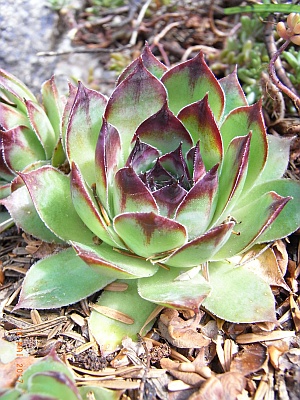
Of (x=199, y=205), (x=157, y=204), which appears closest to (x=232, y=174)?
(x=199, y=205)

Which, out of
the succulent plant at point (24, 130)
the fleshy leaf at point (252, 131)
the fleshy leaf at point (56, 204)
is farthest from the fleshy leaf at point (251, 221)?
the succulent plant at point (24, 130)

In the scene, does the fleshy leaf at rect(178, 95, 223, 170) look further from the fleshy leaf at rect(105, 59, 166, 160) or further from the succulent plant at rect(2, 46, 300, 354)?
the fleshy leaf at rect(105, 59, 166, 160)

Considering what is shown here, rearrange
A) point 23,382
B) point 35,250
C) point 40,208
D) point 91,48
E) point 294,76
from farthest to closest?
1. point 91,48
2. point 294,76
3. point 35,250
4. point 40,208
5. point 23,382

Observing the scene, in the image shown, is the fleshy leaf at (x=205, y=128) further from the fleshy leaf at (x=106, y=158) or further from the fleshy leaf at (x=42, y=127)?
the fleshy leaf at (x=42, y=127)

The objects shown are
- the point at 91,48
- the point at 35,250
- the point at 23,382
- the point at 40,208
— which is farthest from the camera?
the point at 91,48

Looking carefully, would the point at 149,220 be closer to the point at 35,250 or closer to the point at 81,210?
the point at 81,210

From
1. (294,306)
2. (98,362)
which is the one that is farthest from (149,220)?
(294,306)

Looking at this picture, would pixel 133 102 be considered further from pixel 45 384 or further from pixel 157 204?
pixel 45 384
